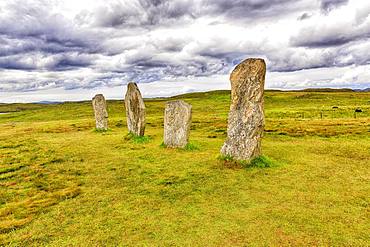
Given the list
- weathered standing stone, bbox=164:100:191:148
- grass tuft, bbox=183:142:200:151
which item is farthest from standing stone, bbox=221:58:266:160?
weathered standing stone, bbox=164:100:191:148

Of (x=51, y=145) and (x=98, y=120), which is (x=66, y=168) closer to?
(x=51, y=145)

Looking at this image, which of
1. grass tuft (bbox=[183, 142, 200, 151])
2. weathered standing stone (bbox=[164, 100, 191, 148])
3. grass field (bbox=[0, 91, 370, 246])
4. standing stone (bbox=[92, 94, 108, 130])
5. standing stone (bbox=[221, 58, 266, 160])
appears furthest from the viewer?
standing stone (bbox=[92, 94, 108, 130])

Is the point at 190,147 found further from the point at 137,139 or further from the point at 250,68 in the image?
the point at 250,68

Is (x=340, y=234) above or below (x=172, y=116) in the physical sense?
below

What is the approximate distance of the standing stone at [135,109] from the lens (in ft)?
96.2

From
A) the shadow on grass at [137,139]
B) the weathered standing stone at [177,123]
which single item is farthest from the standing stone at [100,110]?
the weathered standing stone at [177,123]

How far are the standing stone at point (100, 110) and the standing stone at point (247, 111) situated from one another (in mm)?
23701

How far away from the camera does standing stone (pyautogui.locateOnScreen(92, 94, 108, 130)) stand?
128 feet

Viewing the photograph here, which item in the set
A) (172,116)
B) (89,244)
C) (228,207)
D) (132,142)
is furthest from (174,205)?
(132,142)

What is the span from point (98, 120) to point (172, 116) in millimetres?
18280

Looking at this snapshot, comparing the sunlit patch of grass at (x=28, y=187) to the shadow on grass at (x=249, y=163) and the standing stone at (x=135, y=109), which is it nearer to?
the standing stone at (x=135, y=109)

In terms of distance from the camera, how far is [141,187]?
1568 centimetres

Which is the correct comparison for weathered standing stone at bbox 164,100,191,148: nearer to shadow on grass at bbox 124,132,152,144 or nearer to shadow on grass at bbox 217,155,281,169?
shadow on grass at bbox 124,132,152,144

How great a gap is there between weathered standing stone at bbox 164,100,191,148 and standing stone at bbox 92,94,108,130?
16.3m
